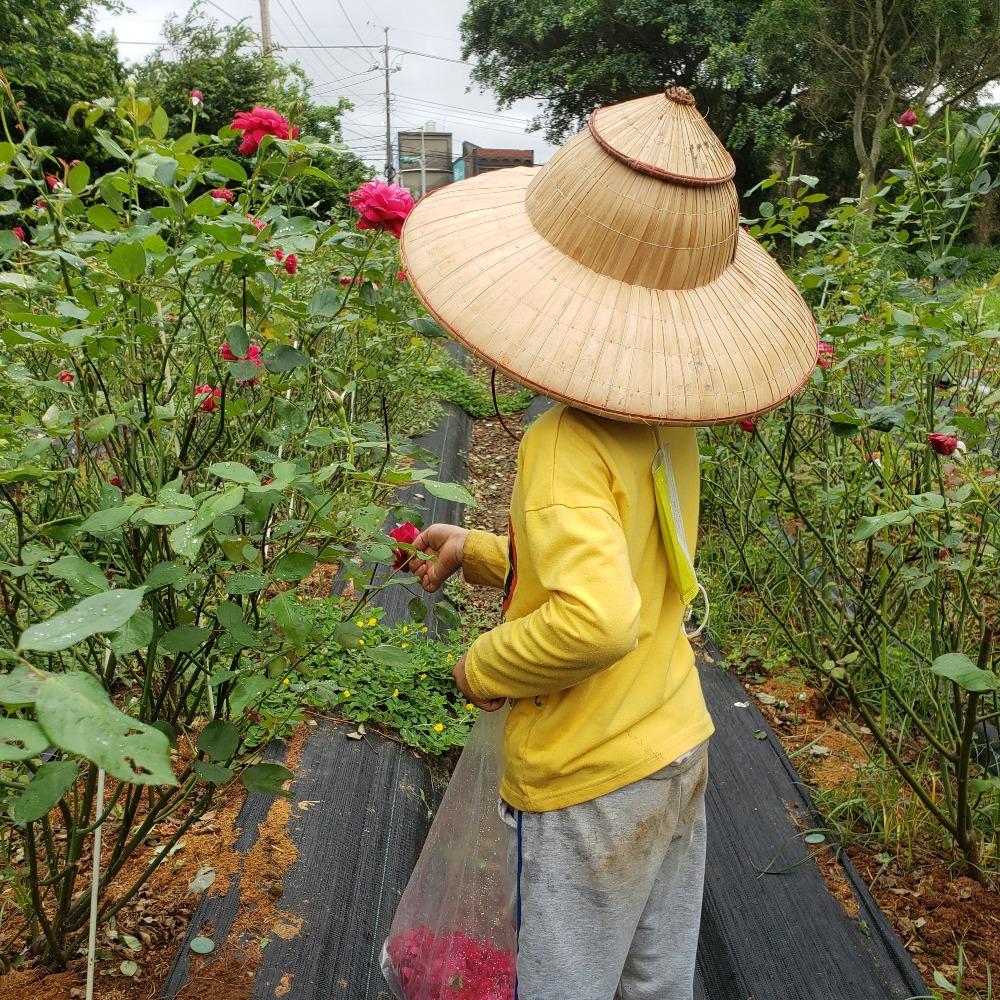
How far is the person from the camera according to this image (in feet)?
3.56

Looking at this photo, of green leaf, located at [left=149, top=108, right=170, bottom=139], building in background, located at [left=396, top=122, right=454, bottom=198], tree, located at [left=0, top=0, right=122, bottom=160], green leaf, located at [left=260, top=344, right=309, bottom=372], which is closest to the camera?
green leaf, located at [left=260, top=344, right=309, bottom=372]

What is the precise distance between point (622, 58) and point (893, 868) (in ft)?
70.8

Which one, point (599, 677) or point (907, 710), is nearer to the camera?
point (599, 677)

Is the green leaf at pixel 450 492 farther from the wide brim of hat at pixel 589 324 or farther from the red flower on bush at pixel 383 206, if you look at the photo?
the red flower on bush at pixel 383 206

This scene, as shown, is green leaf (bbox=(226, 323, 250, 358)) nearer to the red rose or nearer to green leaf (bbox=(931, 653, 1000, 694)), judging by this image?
green leaf (bbox=(931, 653, 1000, 694))

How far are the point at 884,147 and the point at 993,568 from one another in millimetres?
18176

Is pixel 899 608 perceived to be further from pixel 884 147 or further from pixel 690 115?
pixel 884 147

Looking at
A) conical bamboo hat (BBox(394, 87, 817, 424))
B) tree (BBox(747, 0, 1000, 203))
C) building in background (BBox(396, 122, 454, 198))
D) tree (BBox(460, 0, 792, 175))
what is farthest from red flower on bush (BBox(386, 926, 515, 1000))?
building in background (BBox(396, 122, 454, 198))

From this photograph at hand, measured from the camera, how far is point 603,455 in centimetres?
114

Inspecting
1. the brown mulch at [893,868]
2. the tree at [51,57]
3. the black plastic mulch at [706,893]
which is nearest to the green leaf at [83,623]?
the black plastic mulch at [706,893]

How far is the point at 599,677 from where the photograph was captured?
1.21m

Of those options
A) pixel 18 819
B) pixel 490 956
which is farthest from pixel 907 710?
pixel 18 819

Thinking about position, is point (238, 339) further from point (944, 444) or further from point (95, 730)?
point (944, 444)

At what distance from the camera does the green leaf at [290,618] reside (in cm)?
111
